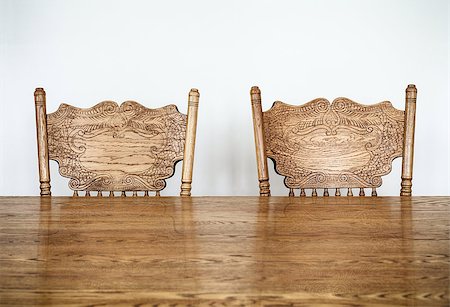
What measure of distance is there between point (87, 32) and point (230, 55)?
63cm

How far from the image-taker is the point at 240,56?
7.38 feet

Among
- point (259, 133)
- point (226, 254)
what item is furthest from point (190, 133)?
point (226, 254)

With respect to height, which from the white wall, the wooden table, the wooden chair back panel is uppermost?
the white wall

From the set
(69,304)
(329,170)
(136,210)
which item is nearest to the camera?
(69,304)

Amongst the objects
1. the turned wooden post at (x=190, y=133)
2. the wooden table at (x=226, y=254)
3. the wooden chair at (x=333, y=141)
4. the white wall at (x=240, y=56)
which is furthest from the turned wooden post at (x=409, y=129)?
the white wall at (x=240, y=56)

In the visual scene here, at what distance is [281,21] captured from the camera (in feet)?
7.34

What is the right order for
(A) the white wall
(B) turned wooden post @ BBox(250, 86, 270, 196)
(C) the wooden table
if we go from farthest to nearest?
(A) the white wall
(B) turned wooden post @ BBox(250, 86, 270, 196)
(C) the wooden table

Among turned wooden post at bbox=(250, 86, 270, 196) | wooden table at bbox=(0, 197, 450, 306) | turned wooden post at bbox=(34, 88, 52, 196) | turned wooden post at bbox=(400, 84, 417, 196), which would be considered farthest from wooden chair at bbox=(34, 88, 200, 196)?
turned wooden post at bbox=(400, 84, 417, 196)

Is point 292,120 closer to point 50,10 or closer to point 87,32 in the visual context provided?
point 87,32

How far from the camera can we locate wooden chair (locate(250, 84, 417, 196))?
4.43 ft

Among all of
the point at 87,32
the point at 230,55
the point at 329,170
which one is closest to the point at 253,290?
the point at 329,170

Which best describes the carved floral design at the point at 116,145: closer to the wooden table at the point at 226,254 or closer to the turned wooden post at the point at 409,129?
the wooden table at the point at 226,254

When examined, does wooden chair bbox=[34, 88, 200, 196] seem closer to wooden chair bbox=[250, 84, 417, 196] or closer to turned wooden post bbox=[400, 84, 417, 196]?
wooden chair bbox=[250, 84, 417, 196]

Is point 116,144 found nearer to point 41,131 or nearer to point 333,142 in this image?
point 41,131
